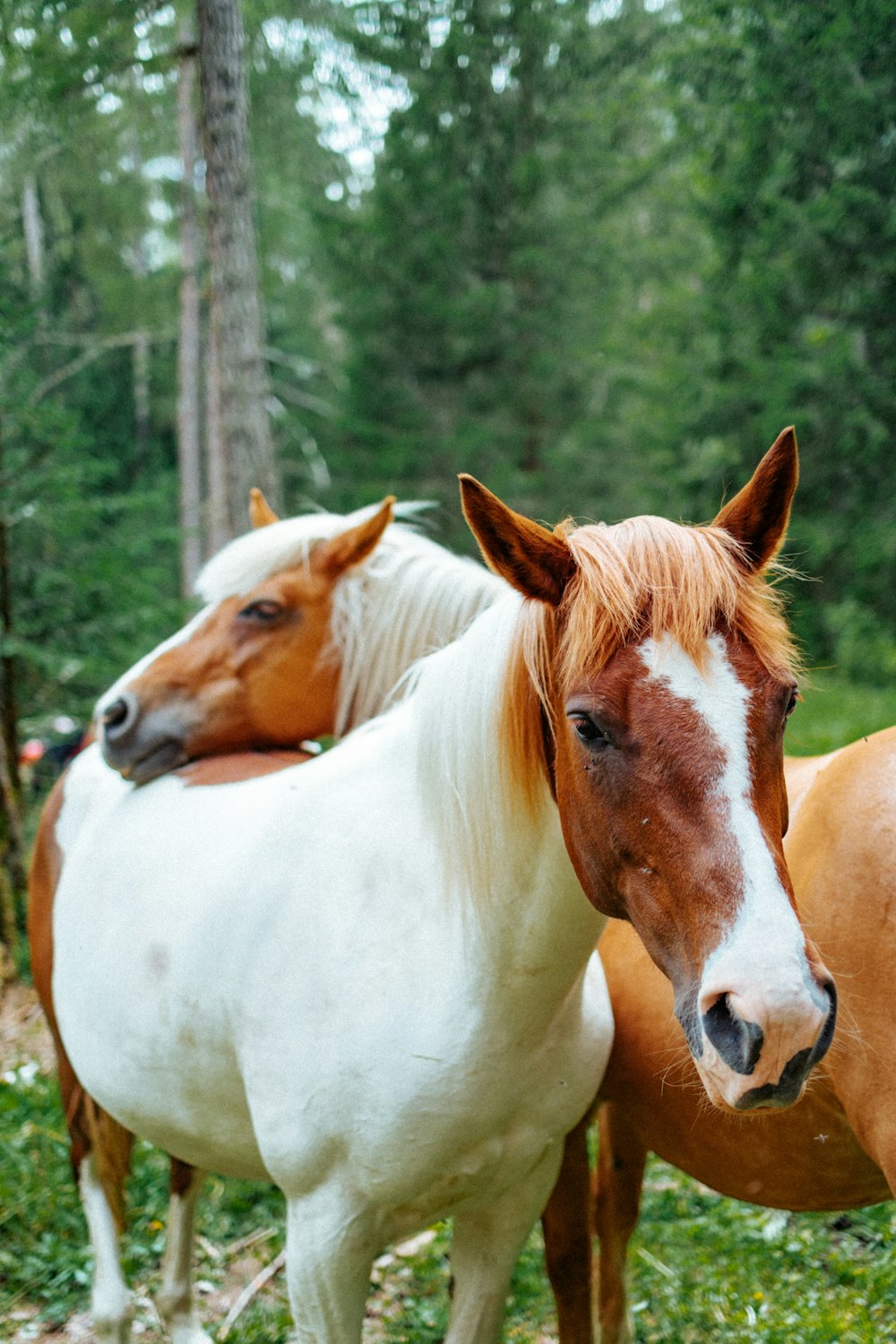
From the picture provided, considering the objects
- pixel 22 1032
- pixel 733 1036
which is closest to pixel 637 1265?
pixel 733 1036

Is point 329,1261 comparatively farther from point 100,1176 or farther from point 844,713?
point 844,713

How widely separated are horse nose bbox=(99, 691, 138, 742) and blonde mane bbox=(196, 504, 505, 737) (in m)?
0.44

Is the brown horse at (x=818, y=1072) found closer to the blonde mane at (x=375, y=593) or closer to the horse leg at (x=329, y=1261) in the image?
the horse leg at (x=329, y=1261)

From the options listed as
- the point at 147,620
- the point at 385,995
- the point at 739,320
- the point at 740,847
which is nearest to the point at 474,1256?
the point at 385,995

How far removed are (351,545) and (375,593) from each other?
6.6 inches

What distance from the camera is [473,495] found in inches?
65.1

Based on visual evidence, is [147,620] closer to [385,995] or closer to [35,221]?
[385,995]

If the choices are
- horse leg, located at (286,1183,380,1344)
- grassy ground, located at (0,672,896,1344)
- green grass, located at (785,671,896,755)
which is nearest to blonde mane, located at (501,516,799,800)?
horse leg, located at (286,1183,380,1344)

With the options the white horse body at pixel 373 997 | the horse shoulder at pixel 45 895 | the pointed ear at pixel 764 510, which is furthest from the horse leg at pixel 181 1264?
the pointed ear at pixel 764 510

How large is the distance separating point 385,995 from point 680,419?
9142mm

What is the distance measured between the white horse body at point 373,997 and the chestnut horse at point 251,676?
580 millimetres

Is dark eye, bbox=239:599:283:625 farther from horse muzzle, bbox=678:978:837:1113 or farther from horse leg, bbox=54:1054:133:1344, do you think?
horse muzzle, bbox=678:978:837:1113

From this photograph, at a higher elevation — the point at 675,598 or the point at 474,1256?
the point at 675,598

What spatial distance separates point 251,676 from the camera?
318cm
